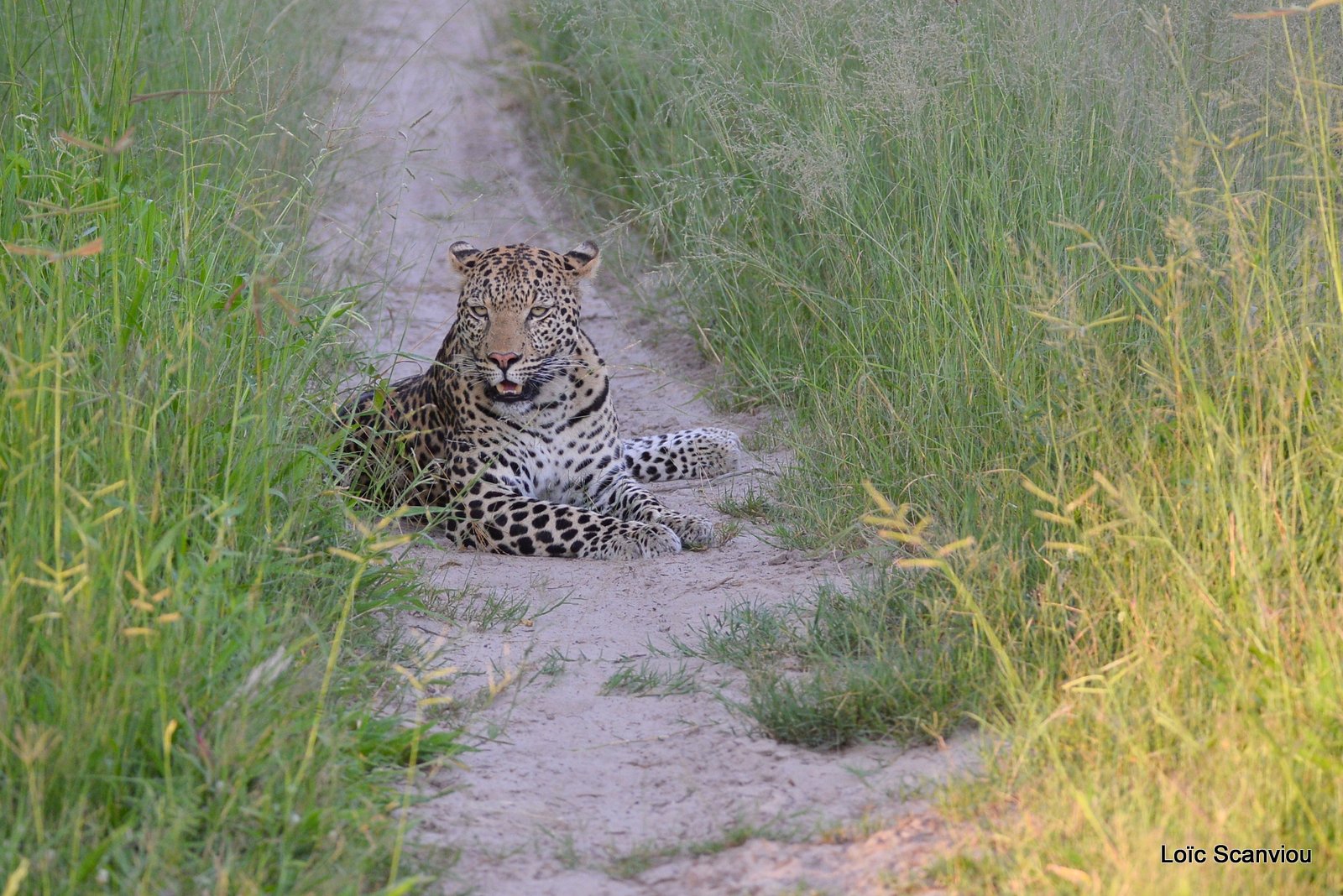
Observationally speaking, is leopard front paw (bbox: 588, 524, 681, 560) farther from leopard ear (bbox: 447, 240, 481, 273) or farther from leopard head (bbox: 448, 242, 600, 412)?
leopard ear (bbox: 447, 240, 481, 273)

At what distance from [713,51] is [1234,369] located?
4.46 metres

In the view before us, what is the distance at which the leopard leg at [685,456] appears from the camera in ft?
21.9

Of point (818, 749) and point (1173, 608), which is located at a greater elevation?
point (1173, 608)

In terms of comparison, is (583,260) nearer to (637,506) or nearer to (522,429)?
(522,429)

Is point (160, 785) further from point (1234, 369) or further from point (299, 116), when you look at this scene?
point (299, 116)

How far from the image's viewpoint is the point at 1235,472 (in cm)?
334

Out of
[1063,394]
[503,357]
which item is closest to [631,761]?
[1063,394]

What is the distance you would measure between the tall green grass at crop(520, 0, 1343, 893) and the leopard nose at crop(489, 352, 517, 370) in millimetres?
1016

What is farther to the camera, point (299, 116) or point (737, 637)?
point (299, 116)

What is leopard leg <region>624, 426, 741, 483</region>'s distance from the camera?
668cm

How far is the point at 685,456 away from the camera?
672cm

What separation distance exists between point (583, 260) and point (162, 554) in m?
3.42

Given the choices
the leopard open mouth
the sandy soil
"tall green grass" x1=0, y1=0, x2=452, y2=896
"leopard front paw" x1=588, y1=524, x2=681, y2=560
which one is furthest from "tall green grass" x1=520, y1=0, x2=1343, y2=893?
"tall green grass" x1=0, y1=0, x2=452, y2=896

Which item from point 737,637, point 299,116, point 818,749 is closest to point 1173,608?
point 818,749
